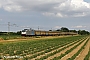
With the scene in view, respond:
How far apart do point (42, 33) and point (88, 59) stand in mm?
85112

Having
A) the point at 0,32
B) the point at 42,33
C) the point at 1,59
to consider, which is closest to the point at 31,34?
the point at 42,33

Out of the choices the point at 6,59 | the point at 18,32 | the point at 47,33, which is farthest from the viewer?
the point at 18,32

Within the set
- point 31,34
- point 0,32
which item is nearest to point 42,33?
point 31,34

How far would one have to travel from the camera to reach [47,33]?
111125 millimetres

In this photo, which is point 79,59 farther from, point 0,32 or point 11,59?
point 0,32

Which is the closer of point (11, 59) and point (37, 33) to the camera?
point (11, 59)

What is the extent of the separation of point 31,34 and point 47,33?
70.4 feet

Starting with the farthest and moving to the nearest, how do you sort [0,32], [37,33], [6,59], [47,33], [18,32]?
[18,32], [0,32], [47,33], [37,33], [6,59]

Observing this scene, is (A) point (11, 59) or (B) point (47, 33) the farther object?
(B) point (47, 33)

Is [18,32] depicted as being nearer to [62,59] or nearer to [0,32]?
[0,32]

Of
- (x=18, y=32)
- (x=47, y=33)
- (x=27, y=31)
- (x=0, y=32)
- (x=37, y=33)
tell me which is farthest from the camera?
(x=18, y=32)

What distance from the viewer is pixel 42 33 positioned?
103188 millimetres

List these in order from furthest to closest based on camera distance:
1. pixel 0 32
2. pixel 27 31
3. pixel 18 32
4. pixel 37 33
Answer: pixel 18 32 < pixel 0 32 < pixel 37 33 < pixel 27 31

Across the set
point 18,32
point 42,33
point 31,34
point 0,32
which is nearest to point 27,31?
point 31,34
